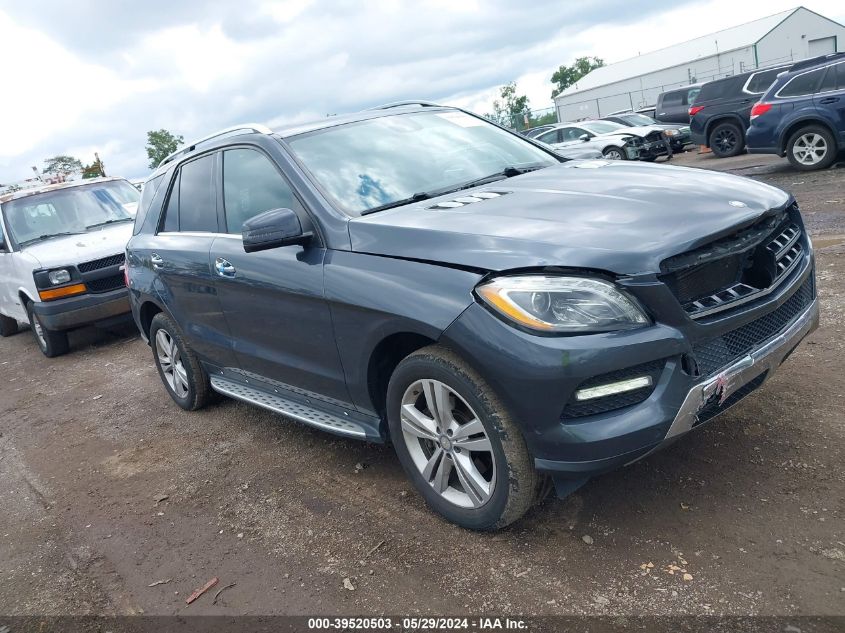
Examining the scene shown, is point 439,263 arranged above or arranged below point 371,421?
above

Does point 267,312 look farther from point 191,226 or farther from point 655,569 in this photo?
point 655,569

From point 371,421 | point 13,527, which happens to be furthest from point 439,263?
point 13,527

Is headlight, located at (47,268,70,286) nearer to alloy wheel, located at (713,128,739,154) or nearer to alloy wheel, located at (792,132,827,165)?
alloy wheel, located at (792,132,827,165)

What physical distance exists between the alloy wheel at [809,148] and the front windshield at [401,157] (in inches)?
357

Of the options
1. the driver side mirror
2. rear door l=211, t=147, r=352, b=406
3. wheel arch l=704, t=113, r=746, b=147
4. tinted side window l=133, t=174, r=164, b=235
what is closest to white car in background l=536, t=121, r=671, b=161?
wheel arch l=704, t=113, r=746, b=147

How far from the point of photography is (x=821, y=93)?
1136 centimetres

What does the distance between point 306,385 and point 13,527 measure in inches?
75.5

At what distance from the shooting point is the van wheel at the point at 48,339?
8.41 meters

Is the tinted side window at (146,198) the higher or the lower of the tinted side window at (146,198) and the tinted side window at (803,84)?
the higher

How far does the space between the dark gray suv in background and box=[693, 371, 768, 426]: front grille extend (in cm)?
2

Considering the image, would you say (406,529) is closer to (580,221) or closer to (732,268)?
(580,221)

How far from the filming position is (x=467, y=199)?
11.3ft

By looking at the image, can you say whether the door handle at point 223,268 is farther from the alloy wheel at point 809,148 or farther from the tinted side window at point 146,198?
the alloy wheel at point 809,148

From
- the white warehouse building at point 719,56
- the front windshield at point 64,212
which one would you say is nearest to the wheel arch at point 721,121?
the front windshield at point 64,212
